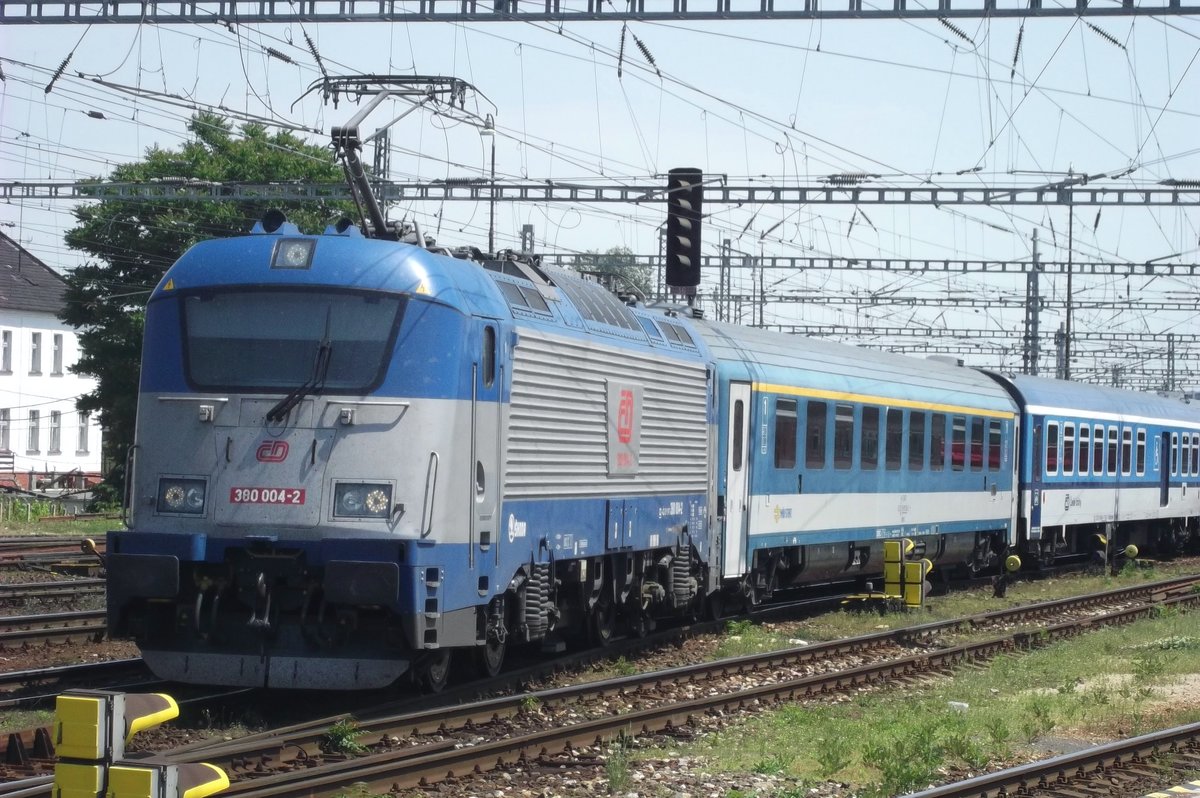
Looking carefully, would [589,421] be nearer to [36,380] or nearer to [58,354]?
[36,380]

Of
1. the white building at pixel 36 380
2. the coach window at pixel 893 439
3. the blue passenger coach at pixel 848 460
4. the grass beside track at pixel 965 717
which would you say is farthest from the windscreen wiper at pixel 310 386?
the white building at pixel 36 380

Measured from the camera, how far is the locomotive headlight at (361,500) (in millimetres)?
11500

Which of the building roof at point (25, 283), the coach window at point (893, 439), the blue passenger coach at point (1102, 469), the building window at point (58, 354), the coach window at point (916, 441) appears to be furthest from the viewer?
the building window at point (58, 354)

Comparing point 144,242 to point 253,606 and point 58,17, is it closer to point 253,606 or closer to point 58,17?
point 58,17

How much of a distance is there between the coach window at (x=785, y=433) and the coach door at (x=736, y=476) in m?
1.06

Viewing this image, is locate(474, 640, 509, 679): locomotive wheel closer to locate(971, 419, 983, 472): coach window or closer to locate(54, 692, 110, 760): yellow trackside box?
locate(54, 692, 110, 760): yellow trackside box

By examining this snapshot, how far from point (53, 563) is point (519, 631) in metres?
13.8

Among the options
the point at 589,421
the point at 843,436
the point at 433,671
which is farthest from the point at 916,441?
the point at 433,671

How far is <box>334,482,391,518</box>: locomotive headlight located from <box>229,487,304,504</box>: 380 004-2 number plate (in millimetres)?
279

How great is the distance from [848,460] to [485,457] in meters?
11.3

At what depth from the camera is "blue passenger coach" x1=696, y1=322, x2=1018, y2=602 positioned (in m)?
19.8

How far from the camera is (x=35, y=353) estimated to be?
57.3m

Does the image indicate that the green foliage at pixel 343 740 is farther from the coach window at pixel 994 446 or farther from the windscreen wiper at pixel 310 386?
the coach window at pixel 994 446

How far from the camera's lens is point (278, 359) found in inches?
466
